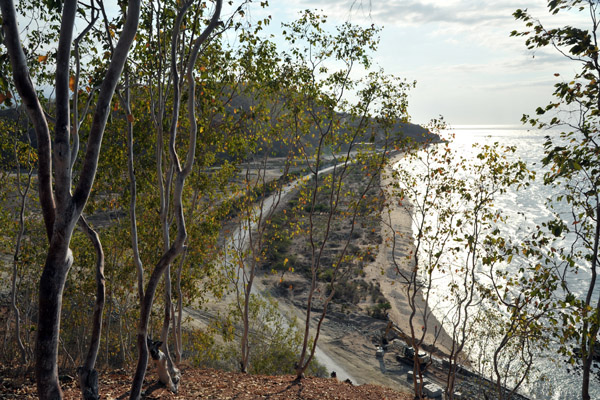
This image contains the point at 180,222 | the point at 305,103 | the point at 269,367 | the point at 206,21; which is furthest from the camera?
the point at 269,367

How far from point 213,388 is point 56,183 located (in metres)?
7.28

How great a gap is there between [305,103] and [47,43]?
6.18 m

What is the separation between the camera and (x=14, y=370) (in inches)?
390

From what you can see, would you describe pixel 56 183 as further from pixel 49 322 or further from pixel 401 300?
pixel 401 300

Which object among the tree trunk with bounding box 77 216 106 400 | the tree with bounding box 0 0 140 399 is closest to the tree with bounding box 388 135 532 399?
the tree trunk with bounding box 77 216 106 400

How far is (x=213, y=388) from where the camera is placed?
9.59 meters

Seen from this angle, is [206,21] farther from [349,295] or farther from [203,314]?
[349,295]

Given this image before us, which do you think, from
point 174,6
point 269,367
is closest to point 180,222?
point 174,6

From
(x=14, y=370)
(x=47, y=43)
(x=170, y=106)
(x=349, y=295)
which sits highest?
(x=47, y=43)

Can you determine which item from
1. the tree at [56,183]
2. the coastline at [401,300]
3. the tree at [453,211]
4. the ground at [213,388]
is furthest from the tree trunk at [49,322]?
the coastline at [401,300]

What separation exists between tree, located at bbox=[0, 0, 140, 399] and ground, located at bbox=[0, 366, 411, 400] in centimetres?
531

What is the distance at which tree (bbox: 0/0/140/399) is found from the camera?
3.43 metres

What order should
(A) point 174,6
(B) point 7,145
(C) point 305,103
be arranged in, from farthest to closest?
(C) point 305,103, (B) point 7,145, (A) point 174,6

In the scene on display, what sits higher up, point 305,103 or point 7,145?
point 305,103
